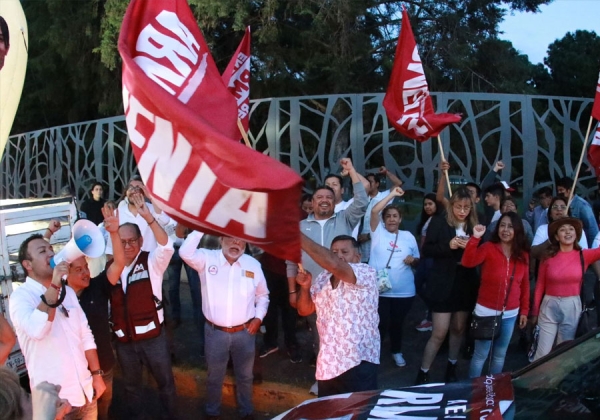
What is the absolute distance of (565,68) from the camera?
2625 cm

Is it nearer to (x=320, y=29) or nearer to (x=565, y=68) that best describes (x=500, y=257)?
(x=320, y=29)

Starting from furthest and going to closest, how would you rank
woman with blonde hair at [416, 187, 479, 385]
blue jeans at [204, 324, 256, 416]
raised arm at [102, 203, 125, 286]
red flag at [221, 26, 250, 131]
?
red flag at [221, 26, 250, 131]
woman with blonde hair at [416, 187, 479, 385]
blue jeans at [204, 324, 256, 416]
raised arm at [102, 203, 125, 286]

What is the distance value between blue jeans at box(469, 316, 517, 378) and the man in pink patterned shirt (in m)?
1.37

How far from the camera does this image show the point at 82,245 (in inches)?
161

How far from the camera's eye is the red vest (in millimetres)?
4715

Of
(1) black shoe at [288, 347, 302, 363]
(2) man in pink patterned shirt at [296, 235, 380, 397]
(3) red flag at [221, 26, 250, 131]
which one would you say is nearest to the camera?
(2) man in pink patterned shirt at [296, 235, 380, 397]

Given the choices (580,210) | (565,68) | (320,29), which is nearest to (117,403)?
(580,210)

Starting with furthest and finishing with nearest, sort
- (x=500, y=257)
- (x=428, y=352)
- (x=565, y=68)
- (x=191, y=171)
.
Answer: (x=565, y=68), (x=428, y=352), (x=500, y=257), (x=191, y=171)

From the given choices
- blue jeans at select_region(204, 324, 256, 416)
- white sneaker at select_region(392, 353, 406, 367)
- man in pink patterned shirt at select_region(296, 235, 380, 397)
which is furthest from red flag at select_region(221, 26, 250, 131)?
man in pink patterned shirt at select_region(296, 235, 380, 397)

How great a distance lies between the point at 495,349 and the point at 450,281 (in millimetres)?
681

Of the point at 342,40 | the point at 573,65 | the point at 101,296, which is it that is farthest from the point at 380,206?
the point at 573,65

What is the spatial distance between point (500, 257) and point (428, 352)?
3.54ft

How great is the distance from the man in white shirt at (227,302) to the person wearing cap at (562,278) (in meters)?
2.38

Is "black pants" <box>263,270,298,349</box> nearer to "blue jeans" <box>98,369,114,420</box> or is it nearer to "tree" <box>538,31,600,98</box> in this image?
"blue jeans" <box>98,369,114,420</box>
